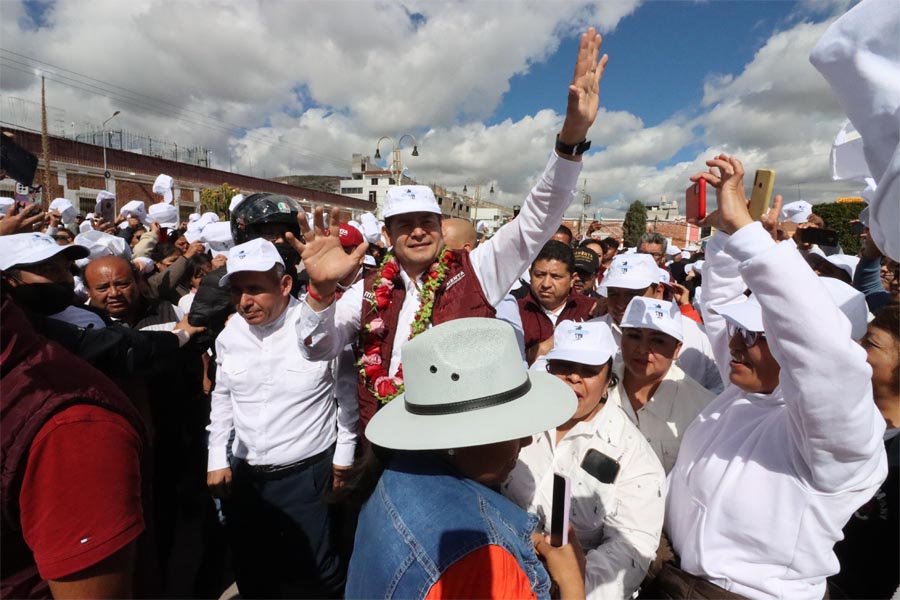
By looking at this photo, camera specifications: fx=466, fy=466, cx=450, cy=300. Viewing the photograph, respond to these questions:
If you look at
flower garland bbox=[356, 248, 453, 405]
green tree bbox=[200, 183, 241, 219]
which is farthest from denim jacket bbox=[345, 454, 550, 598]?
green tree bbox=[200, 183, 241, 219]

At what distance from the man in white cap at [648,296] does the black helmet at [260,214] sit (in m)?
2.30

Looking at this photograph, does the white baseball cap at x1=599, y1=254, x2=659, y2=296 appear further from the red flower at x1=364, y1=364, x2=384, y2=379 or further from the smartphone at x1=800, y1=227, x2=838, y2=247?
the smartphone at x1=800, y1=227, x2=838, y2=247

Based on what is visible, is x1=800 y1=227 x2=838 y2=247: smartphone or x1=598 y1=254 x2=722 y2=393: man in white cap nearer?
x1=598 y1=254 x2=722 y2=393: man in white cap

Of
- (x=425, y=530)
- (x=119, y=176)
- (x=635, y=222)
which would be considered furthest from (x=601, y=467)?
(x=635, y=222)

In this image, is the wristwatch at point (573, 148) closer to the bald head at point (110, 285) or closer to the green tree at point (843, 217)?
the bald head at point (110, 285)

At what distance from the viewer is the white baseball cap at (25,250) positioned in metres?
2.05

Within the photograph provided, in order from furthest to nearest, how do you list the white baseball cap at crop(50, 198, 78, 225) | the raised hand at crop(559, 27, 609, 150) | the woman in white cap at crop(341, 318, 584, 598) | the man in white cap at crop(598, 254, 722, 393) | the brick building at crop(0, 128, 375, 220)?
the brick building at crop(0, 128, 375, 220) → the white baseball cap at crop(50, 198, 78, 225) → the man in white cap at crop(598, 254, 722, 393) → the raised hand at crop(559, 27, 609, 150) → the woman in white cap at crop(341, 318, 584, 598)

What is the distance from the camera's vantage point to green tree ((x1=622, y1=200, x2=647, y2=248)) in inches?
2162

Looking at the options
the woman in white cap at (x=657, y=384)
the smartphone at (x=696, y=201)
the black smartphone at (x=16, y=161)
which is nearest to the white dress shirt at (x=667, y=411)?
the woman in white cap at (x=657, y=384)

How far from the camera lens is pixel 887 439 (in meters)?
2.13

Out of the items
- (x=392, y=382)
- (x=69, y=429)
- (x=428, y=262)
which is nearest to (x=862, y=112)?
(x=428, y=262)

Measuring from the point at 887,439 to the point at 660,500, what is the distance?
1.19 metres

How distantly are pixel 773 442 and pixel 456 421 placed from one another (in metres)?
1.20

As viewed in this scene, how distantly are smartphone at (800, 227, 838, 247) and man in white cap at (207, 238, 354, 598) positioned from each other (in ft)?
15.2
